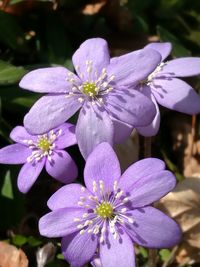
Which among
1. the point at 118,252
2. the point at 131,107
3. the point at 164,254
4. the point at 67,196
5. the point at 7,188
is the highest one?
the point at 131,107

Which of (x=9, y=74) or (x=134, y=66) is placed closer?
(x=134, y=66)

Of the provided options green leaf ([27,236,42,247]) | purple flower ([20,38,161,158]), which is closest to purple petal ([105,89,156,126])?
purple flower ([20,38,161,158])

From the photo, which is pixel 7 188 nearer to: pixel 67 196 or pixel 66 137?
pixel 66 137

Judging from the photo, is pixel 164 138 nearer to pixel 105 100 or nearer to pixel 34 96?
pixel 34 96

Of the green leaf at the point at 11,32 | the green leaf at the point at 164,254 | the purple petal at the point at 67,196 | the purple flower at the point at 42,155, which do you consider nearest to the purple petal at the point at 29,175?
the purple flower at the point at 42,155

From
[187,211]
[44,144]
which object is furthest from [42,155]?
[187,211]

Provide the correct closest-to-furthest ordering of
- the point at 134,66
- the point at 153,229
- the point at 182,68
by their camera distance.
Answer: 1. the point at 153,229
2. the point at 134,66
3. the point at 182,68

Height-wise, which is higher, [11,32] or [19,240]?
[11,32]

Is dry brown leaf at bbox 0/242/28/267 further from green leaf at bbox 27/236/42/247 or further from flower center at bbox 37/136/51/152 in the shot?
flower center at bbox 37/136/51/152
